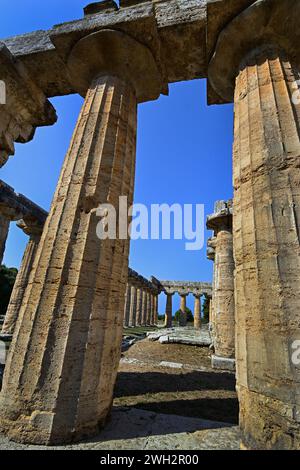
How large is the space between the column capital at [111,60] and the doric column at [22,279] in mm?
10937

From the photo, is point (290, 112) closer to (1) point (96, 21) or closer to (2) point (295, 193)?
(2) point (295, 193)

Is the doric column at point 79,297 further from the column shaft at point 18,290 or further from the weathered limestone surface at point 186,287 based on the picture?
the weathered limestone surface at point 186,287

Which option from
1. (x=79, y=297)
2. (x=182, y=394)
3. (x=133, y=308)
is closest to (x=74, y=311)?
(x=79, y=297)

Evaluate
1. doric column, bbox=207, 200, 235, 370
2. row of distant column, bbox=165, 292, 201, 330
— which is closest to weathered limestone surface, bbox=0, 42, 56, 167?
doric column, bbox=207, 200, 235, 370

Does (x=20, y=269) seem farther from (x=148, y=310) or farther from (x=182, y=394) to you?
(x=148, y=310)

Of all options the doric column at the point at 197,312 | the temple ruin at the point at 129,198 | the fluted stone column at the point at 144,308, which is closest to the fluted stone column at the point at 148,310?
the fluted stone column at the point at 144,308

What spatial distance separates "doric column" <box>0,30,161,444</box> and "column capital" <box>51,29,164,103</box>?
2 cm

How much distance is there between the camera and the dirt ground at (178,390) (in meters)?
4.58

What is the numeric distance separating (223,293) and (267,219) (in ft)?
25.1

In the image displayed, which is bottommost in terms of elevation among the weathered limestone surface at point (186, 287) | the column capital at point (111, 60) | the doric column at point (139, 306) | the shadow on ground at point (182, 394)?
the shadow on ground at point (182, 394)

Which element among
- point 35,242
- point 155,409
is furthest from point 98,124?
point 35,242

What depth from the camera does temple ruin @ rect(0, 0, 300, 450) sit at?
8.77 feet

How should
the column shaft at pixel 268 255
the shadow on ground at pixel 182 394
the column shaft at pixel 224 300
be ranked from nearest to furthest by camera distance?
the column shaft at pixel 268 255, the shadow on ground at pixel 182 394, the column shaft at pixel 224 300
